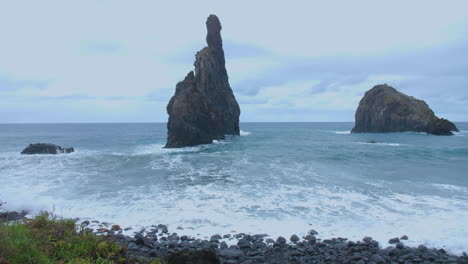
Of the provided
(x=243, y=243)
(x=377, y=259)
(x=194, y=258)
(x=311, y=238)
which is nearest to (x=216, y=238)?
(x=243, y=243)

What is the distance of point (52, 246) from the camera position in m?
6.06

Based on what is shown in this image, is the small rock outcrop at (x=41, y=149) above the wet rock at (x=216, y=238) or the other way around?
above

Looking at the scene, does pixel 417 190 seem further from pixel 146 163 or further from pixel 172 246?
pixel 146 163

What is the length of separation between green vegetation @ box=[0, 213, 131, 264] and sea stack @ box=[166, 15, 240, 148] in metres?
42.2

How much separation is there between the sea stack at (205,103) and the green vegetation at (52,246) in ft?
138

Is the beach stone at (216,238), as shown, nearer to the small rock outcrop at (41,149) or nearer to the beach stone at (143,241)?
the beach stone at (143,241)

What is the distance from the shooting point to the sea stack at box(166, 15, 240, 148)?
49406 millimetres

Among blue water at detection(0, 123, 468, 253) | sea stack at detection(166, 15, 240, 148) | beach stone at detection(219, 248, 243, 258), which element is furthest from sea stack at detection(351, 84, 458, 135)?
beach stone at detection(219, 248, 243, 258)

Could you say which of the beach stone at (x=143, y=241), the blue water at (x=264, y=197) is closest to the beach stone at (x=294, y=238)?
the blue water at (x=264, y=197)

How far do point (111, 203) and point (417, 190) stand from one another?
1872 cm

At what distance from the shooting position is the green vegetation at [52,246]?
528 centimetres

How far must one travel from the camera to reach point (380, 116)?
9606cm

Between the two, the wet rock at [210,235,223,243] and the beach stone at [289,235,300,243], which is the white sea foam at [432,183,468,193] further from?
the wet rock at [210,235,223,243]

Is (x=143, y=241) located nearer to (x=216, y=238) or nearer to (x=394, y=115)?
(x=216, y=238)
